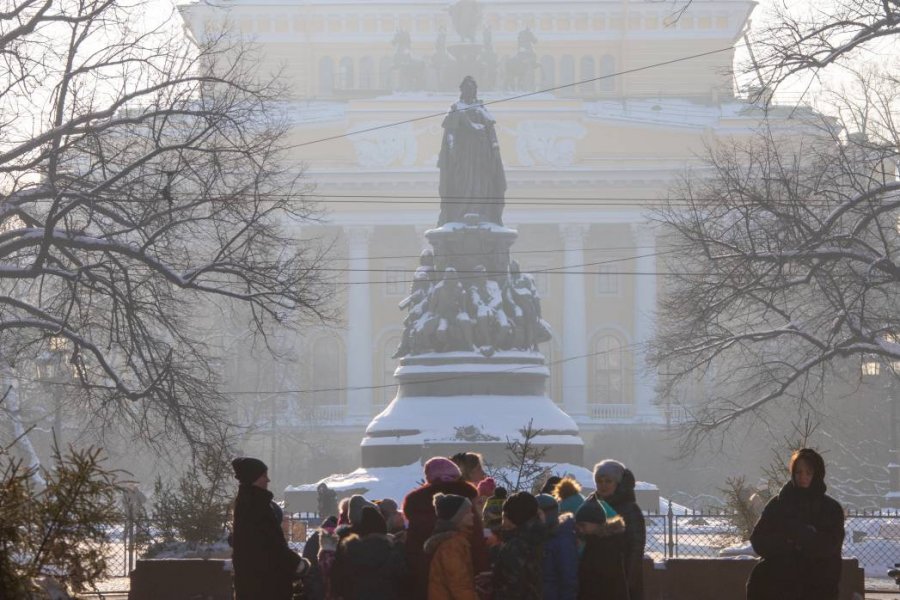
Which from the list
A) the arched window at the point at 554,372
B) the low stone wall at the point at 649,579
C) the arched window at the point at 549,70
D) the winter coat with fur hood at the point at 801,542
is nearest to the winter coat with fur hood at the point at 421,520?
the winter coat with fur hood at the point at 801,542

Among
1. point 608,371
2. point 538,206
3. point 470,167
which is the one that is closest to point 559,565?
point 470,167

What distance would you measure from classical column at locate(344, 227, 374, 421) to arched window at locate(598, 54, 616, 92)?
50.8ft

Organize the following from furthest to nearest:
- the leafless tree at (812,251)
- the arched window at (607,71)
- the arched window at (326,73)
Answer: the arched window at (607,71), the arched window at (326,73), the leafless tree at (812,251)

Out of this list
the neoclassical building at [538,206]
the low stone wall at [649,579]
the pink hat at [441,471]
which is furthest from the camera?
the neoclassical building at [538,206]

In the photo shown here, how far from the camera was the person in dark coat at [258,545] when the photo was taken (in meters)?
11.1

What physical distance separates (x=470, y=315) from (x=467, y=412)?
6.20 ft

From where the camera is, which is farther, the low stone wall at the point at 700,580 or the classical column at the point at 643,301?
the classical column at the point at 643,301

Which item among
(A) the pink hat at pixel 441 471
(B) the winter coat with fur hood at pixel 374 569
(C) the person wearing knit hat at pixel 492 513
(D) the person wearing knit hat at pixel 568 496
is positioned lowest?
(B) the winter coat with fur hood at pixel 374 569

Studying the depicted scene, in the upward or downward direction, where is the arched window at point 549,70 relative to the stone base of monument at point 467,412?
upward

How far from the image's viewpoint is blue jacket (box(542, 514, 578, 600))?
410 inches

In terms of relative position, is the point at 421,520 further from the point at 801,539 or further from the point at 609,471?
the point at 801,539

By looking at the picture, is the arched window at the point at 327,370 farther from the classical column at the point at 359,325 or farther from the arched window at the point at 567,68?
the arched window at the point at 567,68

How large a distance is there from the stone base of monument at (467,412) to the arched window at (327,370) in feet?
127

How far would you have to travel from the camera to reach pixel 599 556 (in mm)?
10742
